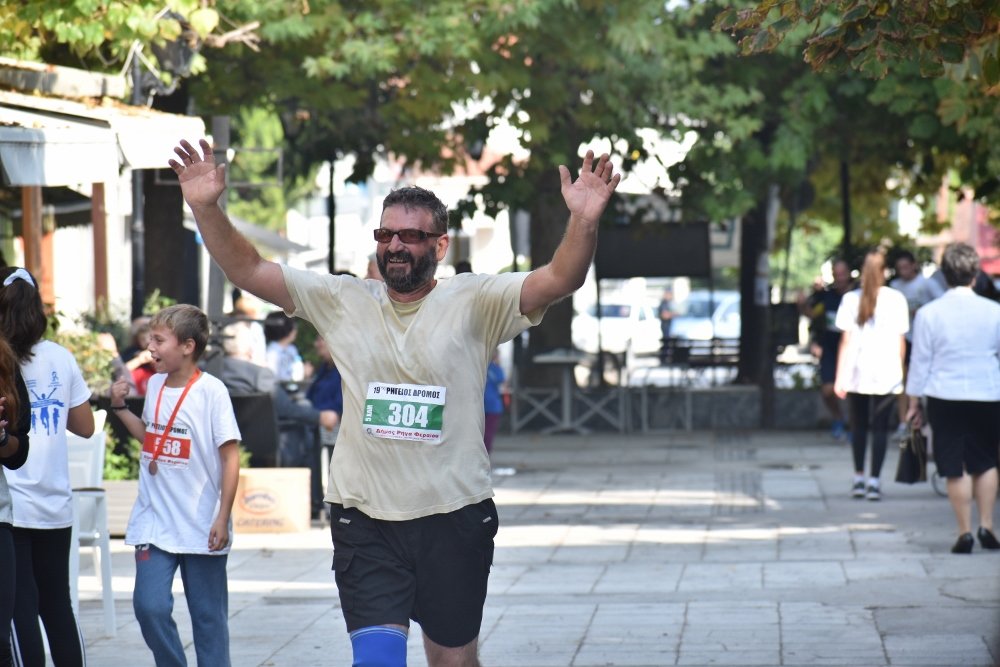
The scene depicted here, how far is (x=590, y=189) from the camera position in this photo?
14.5ft

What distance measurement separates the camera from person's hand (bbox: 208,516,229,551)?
6.04 meters

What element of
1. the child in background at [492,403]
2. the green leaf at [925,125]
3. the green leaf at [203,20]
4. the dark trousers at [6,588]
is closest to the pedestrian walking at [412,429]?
the dark trousers at [6,588]

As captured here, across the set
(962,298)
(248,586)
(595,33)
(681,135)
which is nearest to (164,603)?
(248,586)

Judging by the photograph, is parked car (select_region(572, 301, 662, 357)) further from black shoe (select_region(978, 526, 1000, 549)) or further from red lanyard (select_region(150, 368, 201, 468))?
red lanyard (select_region(150, 368, 201, 468))

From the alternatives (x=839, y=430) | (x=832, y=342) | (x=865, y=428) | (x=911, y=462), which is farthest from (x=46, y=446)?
(x=839, y=430)

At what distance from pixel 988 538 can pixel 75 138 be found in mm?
5606

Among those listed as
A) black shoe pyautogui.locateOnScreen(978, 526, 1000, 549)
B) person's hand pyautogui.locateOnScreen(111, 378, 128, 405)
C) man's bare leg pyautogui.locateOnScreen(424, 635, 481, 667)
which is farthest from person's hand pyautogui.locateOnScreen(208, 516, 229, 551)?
black shoe pyautogui.locateOnScreen(978, 526, 1000, 549)

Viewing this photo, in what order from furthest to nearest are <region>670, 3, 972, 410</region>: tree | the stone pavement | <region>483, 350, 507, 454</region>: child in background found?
<region>670, 3, 972, 410</region>: tree
<region>483, 350, 507, 454</region>: child in background
the stone pavement

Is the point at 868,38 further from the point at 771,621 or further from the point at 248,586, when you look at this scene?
the point at 248,586

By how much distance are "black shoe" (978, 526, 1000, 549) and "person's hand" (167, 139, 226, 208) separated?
6743 millimetres

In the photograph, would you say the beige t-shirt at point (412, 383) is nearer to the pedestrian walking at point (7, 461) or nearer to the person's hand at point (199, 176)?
the person's hand at point (199, 176)

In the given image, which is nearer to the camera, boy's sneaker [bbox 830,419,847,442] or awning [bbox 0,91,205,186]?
awning [bbox 0,91,205,186]

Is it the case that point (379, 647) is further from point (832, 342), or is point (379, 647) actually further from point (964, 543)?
point (832, 342)

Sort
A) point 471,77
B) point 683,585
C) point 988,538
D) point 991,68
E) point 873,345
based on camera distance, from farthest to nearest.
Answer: point 471,77 < point 873,345 < point 988,538 < point 683,585 < point 991,68
